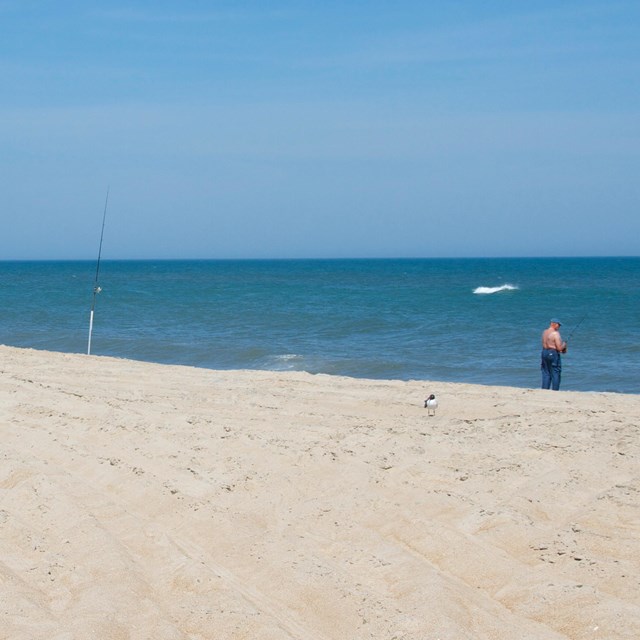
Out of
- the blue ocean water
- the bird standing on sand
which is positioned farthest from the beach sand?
the blue ocean water

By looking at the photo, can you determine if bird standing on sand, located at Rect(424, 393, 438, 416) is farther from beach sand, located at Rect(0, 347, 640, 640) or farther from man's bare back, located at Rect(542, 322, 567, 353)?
man's bare back, located at Rect(542, 322, 567, 353)

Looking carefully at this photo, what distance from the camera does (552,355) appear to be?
1333cm

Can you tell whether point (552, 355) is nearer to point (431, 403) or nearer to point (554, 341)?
point (554, 341)

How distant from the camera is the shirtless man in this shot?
43.8 feet

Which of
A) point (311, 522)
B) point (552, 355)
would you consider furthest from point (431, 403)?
point (311, 522)

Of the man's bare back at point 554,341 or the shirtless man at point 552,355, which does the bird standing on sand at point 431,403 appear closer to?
the shirtless man at point 552,355

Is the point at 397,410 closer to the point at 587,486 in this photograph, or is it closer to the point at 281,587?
the point at 587,486

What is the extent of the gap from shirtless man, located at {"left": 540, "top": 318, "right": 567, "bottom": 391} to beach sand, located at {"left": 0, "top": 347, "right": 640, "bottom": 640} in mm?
3283

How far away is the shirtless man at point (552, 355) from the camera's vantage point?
13.3 meters

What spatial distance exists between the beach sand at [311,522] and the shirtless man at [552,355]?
3283 mm

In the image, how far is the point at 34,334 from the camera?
26188 millimetres

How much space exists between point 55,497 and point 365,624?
2.84 m

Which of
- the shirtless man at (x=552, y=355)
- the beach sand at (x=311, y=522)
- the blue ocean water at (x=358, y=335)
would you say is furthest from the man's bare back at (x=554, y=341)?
the beach sand at (x=311, y=522)

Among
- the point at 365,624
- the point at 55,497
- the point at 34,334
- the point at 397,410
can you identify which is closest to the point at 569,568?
the point at 365,624
